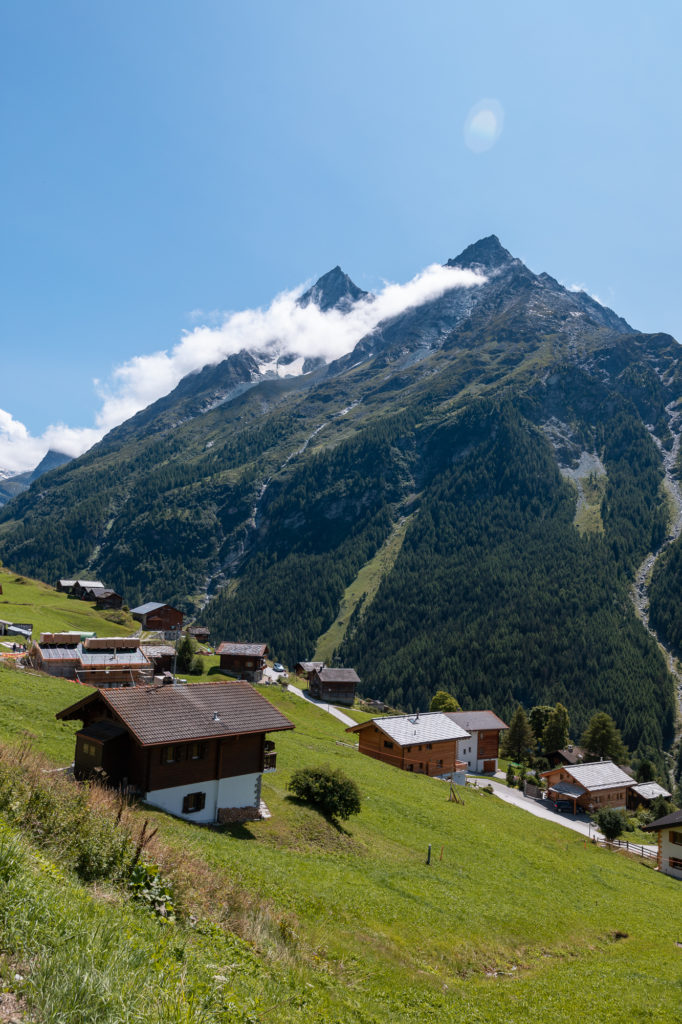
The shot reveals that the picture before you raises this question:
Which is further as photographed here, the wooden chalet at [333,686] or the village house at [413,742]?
the wooden chalet at [333,686]

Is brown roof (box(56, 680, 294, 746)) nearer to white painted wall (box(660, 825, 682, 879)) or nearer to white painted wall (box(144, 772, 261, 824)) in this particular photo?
white painted wall (box(144, 772, 261, 824))

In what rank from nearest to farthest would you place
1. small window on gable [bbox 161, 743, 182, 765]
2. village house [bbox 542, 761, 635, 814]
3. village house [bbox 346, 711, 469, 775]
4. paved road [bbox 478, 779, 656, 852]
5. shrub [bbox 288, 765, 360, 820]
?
small window on gable [bbox 161, 743, 182, 765] < shrub [bbox 288, 765, 360, 820] < paved road [bbox 478, 779, 656, 852] < village house [bbox 346, 711, 469, 775] < village house [bbox 542, 761, 635, 814]

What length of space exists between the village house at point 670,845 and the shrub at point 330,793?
Answer: 34.7m

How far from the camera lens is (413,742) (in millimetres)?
64688

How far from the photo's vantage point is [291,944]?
14141mm

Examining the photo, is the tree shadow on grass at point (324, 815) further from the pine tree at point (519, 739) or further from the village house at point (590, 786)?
the pine tree at point (519, 739)

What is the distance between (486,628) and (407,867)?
16471 centimetres

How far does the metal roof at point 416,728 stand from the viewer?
6519 cm

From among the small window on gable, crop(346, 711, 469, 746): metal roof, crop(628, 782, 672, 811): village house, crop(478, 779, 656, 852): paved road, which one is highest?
the small window on gable

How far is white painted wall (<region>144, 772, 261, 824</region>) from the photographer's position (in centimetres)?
2622

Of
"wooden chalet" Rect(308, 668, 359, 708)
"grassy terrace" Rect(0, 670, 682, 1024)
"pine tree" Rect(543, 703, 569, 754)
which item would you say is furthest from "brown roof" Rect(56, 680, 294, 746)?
"pine tree" Rect(543, 703, 569, 754)

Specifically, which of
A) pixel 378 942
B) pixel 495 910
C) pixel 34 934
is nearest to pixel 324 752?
pixel 495 910

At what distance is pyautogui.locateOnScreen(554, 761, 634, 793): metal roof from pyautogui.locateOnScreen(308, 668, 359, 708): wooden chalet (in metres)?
40.4

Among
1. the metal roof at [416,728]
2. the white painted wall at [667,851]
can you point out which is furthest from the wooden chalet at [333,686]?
the white painted wall at [667,851]
